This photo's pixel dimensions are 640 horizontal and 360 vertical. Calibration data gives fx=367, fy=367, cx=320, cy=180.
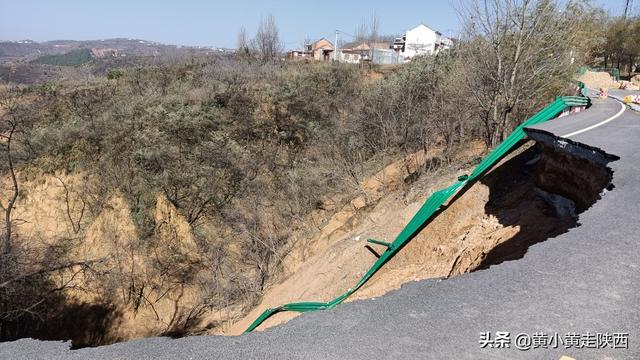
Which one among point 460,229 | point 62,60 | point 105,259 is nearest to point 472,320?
point 460,229

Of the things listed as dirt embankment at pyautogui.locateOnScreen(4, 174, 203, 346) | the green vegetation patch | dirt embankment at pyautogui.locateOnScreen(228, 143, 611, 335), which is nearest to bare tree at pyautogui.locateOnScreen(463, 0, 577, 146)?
dirt embankment at pyautogui.locateOnScreen(228, 143, 611, 335)

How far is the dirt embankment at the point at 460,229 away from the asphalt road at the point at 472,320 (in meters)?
1.25

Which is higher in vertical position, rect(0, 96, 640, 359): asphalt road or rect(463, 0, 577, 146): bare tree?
rect(463, 0, 577, 146): bare tree

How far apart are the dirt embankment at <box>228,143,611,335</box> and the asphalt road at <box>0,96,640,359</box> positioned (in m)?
1.25

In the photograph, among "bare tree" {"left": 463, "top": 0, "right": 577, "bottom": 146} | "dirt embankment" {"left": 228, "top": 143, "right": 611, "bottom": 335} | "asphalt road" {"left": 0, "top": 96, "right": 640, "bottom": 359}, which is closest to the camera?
"asphalt road" {"left": 0, "top": 96, "right": 640, "bottom": 359}

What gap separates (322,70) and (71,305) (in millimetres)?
20968

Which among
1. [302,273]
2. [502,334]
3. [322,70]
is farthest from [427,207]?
[322,70]

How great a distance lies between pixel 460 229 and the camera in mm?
8062

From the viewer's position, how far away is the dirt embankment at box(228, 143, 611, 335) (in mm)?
6180

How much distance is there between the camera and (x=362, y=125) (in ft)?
66.8

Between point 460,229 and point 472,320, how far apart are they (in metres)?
5.21

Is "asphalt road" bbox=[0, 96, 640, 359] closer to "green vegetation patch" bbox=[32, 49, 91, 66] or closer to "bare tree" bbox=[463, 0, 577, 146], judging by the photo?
"bare tree" bbox=[463, 0, 577, 146]

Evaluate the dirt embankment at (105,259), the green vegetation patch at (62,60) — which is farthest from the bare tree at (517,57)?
the green vegetation patch at (62,60)

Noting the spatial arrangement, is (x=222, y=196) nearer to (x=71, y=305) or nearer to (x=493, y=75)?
(x=71, y=305)
